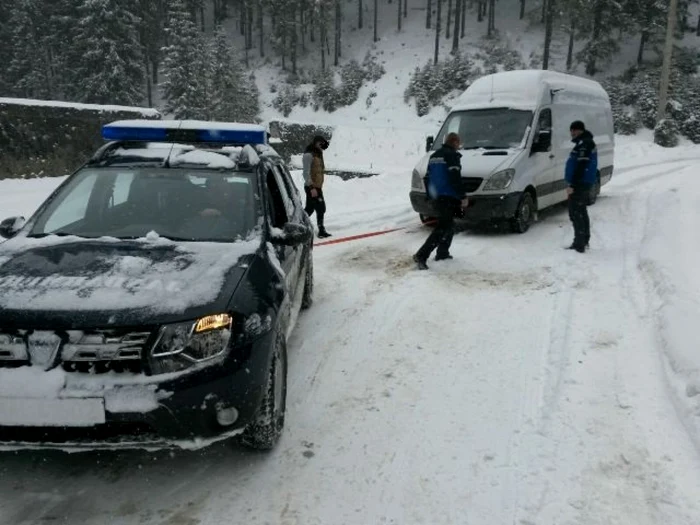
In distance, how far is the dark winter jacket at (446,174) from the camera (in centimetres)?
794

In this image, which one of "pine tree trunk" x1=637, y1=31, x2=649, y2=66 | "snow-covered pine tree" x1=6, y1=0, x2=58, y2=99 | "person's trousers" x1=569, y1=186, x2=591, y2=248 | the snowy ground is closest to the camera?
the snowy ground

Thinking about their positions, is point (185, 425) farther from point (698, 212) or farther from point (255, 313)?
point (698, 212)

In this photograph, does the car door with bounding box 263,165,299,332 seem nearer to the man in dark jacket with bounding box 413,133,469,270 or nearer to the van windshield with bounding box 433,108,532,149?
the man in dark jacket with bounding box 413,133,469,270

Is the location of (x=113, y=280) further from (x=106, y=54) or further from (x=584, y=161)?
(x=106, y=54)

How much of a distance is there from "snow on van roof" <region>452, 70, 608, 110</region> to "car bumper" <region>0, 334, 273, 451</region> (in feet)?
29.7

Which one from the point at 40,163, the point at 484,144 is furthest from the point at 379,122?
the point at 484,144

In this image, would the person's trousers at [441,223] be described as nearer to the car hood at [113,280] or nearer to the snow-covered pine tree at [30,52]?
the car hood at [113,280]

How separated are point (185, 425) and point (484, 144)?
8813mm

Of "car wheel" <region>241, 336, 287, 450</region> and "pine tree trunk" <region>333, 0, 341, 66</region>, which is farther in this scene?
"pine tree trunk" <region>333, 0, 341, 66</region>

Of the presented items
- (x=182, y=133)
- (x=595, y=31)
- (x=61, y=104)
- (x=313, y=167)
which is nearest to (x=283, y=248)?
(x=182, y=133)

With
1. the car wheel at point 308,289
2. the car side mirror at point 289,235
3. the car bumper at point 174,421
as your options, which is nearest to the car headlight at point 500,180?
the car wheel at point 308,289

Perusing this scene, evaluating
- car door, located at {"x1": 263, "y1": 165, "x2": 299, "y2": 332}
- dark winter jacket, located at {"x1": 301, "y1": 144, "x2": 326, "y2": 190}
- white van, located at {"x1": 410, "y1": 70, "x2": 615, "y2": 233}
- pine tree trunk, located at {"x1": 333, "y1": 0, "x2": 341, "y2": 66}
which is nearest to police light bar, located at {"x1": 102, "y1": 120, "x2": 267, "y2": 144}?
car door, located at {"x1": 263, "y1": 165, "x2": 299, "y2": 332}

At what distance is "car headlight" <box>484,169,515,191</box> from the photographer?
9609 millimetres

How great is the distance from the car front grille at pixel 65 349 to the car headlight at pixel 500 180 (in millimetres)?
7713
